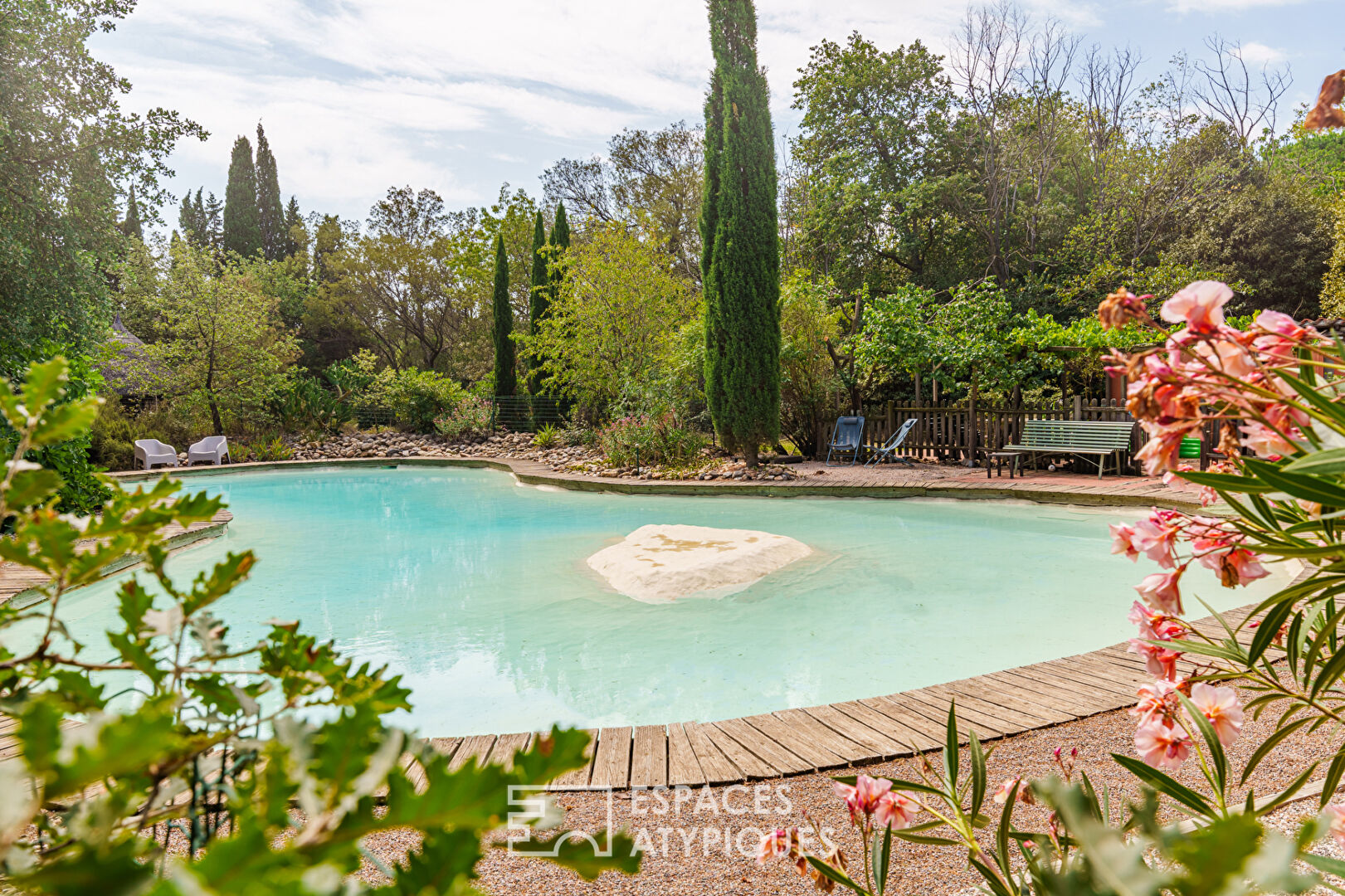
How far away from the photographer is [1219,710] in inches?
41.4

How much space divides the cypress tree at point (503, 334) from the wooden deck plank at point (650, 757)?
59.5 feet

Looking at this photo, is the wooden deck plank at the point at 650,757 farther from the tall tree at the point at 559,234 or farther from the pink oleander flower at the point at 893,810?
the tall tree at the point at 559,234

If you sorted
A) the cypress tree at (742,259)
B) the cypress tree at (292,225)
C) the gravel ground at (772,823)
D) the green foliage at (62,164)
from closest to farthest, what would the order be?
1. the gravel ground at (772,823)
2. the green foliage at (62,164)
3. the cypress tree at (742,259)
4. the cypress tree at (292,225)

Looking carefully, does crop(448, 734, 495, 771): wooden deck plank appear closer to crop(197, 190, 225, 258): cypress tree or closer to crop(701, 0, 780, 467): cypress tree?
crop(701, 0, 780, 467): cypress tree

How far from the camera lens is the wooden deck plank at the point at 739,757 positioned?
2.28m

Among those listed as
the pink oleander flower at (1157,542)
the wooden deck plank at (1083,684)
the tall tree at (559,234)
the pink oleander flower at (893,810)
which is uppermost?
the tall tree at (559,234)

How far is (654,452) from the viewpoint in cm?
1203

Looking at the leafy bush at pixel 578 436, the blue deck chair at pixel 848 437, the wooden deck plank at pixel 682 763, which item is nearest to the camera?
the wooden deck plank at pixel 682 763

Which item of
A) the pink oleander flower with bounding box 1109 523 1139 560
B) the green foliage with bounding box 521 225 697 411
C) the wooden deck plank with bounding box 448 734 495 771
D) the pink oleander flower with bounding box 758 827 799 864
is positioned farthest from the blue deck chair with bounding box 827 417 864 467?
the pink oleander flower with bounding box 1109 523 1139 560

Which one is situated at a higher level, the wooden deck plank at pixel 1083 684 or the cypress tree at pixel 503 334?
the cypress tree at pixel 503 334

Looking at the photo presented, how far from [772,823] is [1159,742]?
125 centimetres

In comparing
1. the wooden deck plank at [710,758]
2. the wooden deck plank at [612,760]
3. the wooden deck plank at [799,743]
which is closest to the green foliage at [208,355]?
the wooden deck plank at [612,760]

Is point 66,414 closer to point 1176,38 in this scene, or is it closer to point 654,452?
point 654,452

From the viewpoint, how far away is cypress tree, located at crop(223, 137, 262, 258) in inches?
1139
